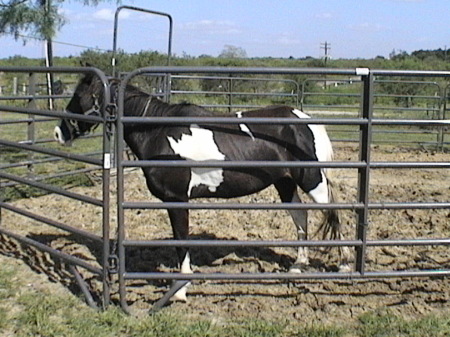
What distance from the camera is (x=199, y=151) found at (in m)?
4.28

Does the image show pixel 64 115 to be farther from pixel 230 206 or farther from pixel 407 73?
pixel 407 73

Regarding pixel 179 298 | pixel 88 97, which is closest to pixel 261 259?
pixel 179 298

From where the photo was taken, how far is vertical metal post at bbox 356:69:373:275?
3.72 meters

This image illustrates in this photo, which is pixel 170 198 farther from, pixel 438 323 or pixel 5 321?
pixel 438 323

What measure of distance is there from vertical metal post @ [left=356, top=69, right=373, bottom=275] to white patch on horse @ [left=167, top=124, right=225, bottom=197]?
1.07m

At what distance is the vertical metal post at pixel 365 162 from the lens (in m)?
3.72

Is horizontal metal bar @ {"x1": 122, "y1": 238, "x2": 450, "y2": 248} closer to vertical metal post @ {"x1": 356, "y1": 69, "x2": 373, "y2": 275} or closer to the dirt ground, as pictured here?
vertical metal post @ {"x1": 356, "y1": 69, "x2": 373, "y2": 275}

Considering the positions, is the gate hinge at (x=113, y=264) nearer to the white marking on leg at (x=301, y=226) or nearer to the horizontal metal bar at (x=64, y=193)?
the horizontal metal bar at (x=64, y=193)

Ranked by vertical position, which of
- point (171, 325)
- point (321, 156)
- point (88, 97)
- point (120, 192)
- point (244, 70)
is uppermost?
point (244, 70)

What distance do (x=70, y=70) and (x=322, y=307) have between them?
7.68 ft

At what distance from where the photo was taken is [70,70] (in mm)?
3875

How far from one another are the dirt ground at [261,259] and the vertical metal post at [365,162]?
0.40 m

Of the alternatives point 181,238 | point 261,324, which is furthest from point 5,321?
point 261,324

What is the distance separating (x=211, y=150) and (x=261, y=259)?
4.02 ft
